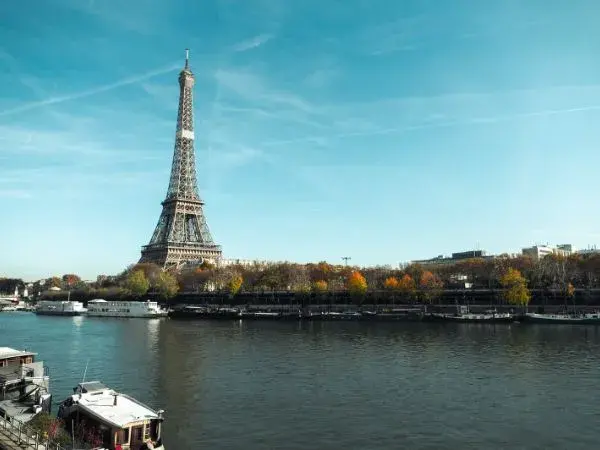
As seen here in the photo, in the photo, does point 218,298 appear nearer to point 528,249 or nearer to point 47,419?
point 47,419

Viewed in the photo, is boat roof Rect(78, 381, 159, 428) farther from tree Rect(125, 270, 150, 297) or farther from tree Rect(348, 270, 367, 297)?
tree Rect(125, 270, 150, 297)

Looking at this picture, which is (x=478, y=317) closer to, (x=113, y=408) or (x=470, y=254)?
(x=113, y=408)

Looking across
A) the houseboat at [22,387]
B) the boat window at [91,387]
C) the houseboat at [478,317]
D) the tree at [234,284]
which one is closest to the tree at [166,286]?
the tree at [234,284]

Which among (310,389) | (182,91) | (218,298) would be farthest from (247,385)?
(182,91)

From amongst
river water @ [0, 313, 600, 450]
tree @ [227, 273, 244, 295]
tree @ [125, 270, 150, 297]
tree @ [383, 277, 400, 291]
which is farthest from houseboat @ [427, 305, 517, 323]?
tree @ [125, 270, 150, 297]

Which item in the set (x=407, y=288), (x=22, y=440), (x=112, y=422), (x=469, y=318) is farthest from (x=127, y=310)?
(x=22, y=440)

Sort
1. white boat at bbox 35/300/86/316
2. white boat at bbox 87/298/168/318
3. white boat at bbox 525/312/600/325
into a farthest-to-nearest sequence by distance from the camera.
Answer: white boat at bbox 35/300/86/316 → white boat at bbox 87/298/168/318 → white boat at bbox 525/312/600/325
